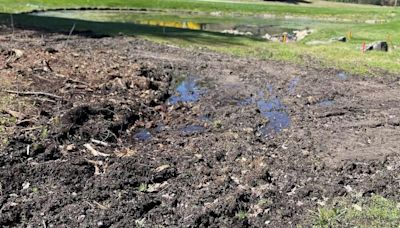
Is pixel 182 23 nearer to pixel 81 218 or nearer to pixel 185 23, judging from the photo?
pixel 185 23

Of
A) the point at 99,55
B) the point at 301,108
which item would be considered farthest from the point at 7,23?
the point at 301,108

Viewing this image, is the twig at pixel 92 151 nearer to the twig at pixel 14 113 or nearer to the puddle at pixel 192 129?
the twig at pixel 14 113

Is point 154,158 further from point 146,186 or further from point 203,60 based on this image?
point 203,60

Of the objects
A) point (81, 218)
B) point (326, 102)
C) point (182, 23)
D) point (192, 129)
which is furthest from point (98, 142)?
point (182, 23)

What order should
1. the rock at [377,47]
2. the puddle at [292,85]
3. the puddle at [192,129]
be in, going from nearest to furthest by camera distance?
the puddle at [192,129] → the puddle at [292,85] → the rock at [377,47]

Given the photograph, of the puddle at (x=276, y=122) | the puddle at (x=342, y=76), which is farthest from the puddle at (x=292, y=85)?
the puddle at (x=276, y=122)

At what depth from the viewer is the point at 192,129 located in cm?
955

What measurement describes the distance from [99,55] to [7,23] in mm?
9036

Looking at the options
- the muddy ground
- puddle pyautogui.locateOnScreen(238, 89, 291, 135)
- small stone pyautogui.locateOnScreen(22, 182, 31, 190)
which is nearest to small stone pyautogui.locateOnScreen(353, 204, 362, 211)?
the muddy ground

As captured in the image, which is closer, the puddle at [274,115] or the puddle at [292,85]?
the puddle at [274,115]

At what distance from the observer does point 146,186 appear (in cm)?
681

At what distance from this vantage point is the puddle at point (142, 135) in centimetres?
891

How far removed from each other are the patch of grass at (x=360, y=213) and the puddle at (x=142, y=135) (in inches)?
144

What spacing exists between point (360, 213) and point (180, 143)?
334 cm
